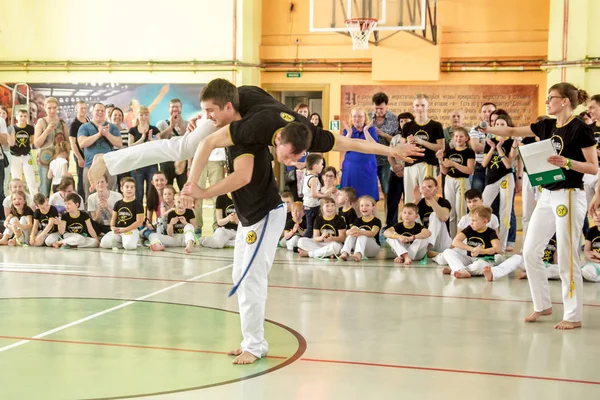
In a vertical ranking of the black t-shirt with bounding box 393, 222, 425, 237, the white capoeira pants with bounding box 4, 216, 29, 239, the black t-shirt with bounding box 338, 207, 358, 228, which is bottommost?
the white capoeira pants with bounding box 4, 216, 29, 239

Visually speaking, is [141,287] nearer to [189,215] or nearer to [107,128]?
[189,215]

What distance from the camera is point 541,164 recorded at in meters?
5.70

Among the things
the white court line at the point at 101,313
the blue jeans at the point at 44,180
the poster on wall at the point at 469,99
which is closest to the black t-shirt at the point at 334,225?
the white court line at the point at 101,313

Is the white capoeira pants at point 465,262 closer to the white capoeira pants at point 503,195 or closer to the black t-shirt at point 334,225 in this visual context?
the white capoeira pants at point 503,195

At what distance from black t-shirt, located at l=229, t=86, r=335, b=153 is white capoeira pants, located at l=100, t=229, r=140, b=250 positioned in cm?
586

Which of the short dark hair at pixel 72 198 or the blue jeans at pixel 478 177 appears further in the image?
the blue jeans at pixel 478 177

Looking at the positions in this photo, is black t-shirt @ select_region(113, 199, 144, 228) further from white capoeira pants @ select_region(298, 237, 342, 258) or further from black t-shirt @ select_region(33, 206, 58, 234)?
white capoeira pants @ select_region(298, 237, 342, 258)

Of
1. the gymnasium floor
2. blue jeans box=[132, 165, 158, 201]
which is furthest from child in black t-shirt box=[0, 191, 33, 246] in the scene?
the gymnasium floor

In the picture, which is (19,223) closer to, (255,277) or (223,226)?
(223,226)

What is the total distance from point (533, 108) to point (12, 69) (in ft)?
39.9

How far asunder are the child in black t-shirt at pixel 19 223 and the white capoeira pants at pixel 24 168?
44.6 inches

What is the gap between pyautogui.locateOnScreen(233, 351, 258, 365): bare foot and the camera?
469cm

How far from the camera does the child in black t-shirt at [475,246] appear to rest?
8.34 metres

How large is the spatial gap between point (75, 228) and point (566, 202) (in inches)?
280
